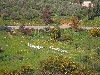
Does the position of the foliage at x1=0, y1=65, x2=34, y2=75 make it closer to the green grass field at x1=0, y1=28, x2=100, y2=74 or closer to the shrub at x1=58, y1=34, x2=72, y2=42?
the green grass field at x1=0, y1=28, x2=100, y2=74

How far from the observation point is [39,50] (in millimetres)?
81750

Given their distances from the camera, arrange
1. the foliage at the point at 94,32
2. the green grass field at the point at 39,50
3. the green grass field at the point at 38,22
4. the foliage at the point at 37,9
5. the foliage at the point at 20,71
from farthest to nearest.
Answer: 1. the foliage at the point at 37,9
2. the green grass field at the point at 38,22
3. the foliage at the point at 94,32
4. the green grass field at the point at 39,50
5. the foliage at the point at 20,71

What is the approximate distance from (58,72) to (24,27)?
2180 centimetres

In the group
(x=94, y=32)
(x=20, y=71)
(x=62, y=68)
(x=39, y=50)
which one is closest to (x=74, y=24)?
(x=94, y=32)

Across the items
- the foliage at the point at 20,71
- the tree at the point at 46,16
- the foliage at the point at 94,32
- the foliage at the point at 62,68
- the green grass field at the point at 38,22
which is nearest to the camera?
the foliage at the point at 20,71

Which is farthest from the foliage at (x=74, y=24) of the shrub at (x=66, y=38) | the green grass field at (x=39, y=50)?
the shrub at (x=66, y=38)

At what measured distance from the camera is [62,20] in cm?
9744

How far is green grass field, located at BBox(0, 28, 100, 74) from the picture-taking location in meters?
76.9

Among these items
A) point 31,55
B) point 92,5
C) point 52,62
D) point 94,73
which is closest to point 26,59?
point 31,55

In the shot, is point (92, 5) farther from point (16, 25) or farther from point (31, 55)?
point (31, 55)

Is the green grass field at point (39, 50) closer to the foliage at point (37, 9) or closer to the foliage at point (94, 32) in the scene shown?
the foliage at point (94, 32)

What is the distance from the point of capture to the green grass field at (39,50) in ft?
252

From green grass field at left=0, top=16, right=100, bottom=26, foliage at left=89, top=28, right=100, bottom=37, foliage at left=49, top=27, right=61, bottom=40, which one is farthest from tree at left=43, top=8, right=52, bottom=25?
foliage at left=89, top=28, right=100, bottom=37

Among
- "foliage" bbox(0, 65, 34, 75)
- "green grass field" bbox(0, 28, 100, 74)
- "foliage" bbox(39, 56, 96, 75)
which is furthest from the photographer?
"green grass field" bbox(0, 28, 100, 74)
